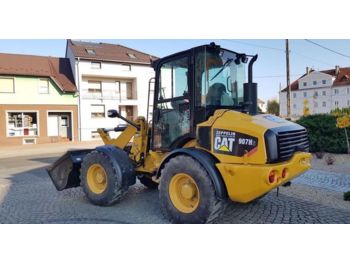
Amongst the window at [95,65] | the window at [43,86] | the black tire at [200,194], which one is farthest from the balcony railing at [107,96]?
the black tire at [200,194]

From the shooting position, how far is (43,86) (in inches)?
912

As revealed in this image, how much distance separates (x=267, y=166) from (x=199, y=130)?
42.7 inches

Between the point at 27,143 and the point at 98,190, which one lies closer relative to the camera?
the point at 98,190

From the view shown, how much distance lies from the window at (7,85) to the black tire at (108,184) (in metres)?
19.5

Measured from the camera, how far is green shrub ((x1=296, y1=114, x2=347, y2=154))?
34.6 feet

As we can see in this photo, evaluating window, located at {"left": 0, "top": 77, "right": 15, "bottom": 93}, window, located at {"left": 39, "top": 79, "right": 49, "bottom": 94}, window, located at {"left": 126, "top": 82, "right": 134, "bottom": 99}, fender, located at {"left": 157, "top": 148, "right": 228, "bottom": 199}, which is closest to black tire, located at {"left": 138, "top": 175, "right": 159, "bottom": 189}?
fender, located at {"left": 157, "top": 148, "right": 228, "bottom": 199}

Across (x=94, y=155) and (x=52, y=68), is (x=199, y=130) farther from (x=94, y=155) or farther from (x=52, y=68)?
(x=52, y=68)

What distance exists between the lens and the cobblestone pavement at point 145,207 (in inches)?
183

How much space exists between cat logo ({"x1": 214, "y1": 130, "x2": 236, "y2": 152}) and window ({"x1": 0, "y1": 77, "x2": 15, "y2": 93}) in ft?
71.5

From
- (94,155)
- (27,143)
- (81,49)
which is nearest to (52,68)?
(81,49)

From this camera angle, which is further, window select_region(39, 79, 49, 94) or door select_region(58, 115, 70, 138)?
door select_region(58, 115, 70, 138)

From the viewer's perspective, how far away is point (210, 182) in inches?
156

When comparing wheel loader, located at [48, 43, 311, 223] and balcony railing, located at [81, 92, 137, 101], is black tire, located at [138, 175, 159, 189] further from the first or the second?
balcony railing, located at [81, 92, 137, 101]

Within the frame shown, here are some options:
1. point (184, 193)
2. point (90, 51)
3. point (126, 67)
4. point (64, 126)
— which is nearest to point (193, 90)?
point (184, 193)
